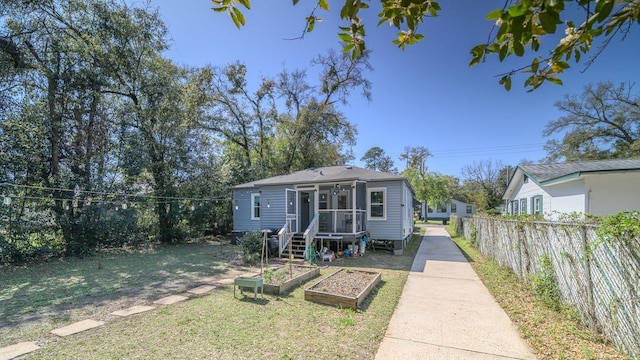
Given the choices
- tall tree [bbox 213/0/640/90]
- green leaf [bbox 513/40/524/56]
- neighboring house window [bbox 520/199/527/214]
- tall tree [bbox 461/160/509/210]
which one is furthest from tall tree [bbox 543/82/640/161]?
green leaf [bbox 513/40/524/56]

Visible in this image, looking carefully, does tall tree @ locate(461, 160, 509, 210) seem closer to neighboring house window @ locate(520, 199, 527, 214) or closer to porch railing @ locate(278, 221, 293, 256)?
neighboring house window @ locate(520, 199, 527, 214)

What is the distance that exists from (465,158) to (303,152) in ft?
103

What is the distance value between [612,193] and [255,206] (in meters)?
14.1

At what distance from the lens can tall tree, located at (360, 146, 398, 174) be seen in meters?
49.1

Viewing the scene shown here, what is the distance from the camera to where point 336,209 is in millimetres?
12398

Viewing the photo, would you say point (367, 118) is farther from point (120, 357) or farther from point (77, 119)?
point (120, 357)

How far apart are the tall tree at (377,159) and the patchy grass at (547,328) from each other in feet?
141

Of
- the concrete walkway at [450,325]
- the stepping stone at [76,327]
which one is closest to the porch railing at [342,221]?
the concrete walkway at [450,325]

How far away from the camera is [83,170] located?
38.5ft

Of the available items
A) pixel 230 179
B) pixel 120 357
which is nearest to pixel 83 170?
pixel 230 179

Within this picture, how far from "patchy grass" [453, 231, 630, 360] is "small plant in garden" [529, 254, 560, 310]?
0.11 metres

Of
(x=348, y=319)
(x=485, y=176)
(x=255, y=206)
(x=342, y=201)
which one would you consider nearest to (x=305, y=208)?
(x=342, y=201)

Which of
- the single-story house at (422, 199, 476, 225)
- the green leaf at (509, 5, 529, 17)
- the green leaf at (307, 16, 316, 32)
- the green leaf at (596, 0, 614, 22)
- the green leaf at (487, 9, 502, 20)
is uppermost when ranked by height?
the green leaf at (307, 16, 316, 32)

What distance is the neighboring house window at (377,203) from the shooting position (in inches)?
482
